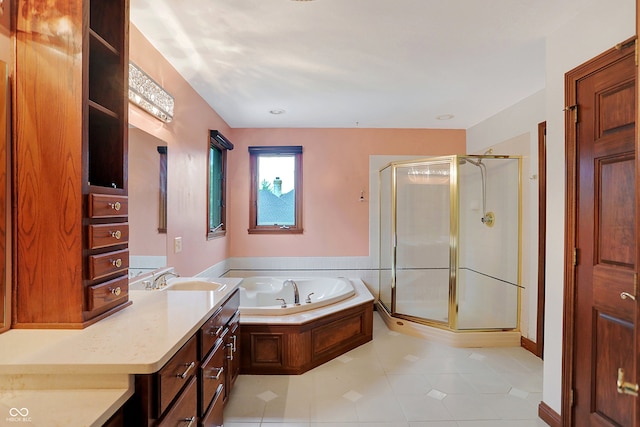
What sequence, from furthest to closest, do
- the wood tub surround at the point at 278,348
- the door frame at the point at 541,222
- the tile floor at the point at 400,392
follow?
the door frame at the point at 541,222 < the wood tub surround at the point at 278,348 < the tile floor at the point at 400,392

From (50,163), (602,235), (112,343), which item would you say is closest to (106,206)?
(50,163)

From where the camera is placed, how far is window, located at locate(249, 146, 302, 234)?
12.5 feet

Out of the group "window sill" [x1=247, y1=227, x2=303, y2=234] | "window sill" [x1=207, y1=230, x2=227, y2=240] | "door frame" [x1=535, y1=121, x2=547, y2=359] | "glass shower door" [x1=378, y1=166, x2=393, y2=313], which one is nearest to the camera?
"door frame" [x1=535, y1=121, x2=547, y2=359]

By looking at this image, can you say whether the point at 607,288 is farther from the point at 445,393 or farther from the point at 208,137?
the point at 208,137

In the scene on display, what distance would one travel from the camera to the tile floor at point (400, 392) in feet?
6.13

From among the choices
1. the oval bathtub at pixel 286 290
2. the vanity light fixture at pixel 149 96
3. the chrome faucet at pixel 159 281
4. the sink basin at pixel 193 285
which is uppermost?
the vanity light fixture at pixel 149 96

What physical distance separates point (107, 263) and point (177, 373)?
52 cm

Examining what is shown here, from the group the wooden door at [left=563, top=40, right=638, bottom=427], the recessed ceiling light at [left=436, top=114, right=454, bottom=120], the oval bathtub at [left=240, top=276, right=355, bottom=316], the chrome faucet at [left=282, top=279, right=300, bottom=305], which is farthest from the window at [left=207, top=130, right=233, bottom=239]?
the wooden door at [left=563, top=40, right=638, bottom=427]

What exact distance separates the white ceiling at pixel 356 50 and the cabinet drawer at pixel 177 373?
165 centimetres

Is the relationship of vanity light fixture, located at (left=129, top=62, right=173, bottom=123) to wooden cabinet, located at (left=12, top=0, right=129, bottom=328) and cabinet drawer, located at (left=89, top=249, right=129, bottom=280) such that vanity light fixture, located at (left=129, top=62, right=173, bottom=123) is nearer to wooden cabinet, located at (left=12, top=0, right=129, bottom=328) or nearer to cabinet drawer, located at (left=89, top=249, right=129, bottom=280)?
wooden cabinet, located at (left=12, top=0, right=129, bottom=328)

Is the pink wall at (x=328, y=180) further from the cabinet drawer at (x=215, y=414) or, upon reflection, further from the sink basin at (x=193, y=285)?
the cabinet drawer at (x=215, y=414)

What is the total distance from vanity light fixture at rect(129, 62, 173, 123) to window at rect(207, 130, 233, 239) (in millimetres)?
931

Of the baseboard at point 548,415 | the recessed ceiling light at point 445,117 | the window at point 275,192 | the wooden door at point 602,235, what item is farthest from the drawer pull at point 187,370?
the recessed ceiling light at point 445,117

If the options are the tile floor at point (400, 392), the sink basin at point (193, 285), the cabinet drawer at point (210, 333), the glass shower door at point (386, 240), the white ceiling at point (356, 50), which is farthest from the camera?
the glass shower door at point (386, 240)
